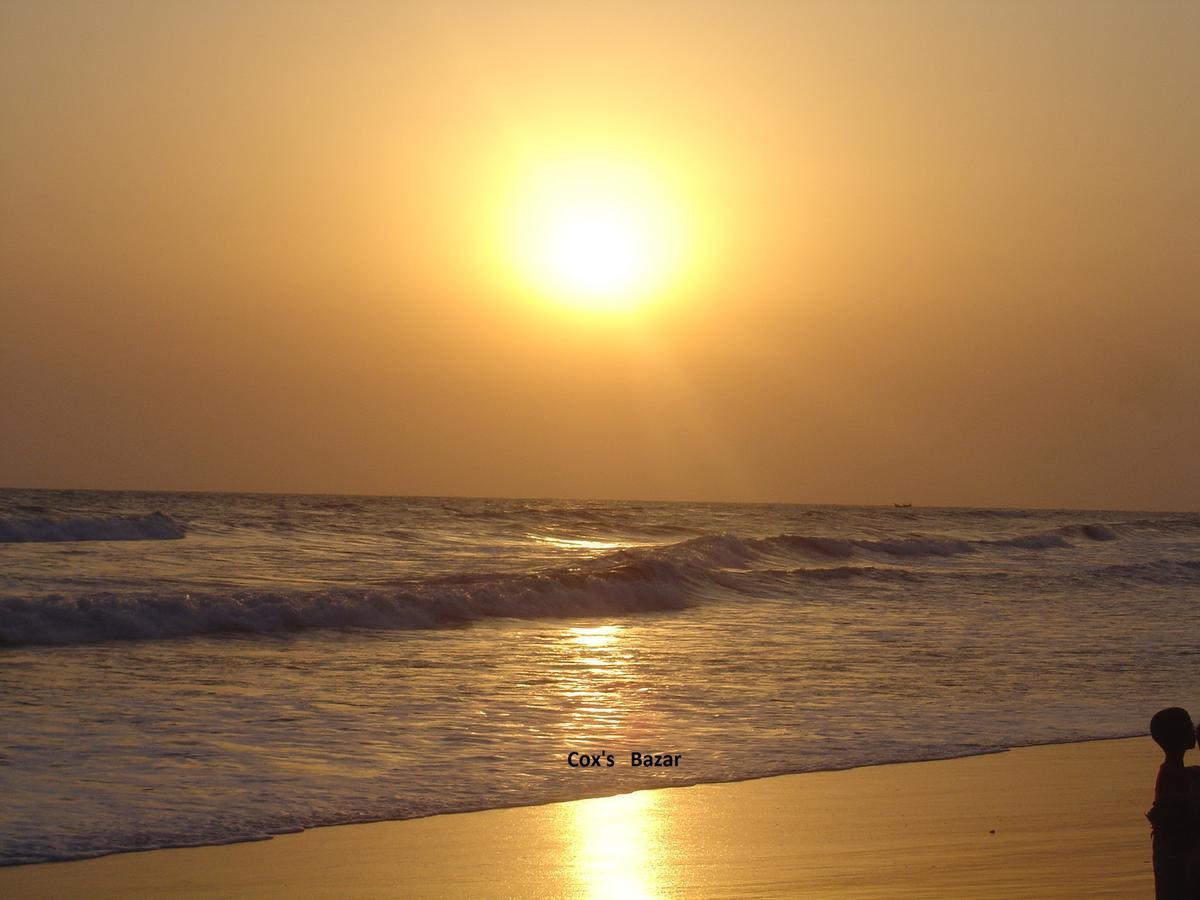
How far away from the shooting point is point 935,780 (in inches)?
358

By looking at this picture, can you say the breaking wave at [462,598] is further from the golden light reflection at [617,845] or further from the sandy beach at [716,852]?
the golden light reflection at [617,845]

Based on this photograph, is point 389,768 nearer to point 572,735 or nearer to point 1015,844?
point 572,735

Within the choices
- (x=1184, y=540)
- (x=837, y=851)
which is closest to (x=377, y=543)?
(x=837, y=851)

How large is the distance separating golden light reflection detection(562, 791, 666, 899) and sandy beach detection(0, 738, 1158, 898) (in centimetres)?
2

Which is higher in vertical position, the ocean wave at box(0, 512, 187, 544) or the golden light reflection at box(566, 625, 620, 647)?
the ocean wave at box(0, 512, 187, 544)

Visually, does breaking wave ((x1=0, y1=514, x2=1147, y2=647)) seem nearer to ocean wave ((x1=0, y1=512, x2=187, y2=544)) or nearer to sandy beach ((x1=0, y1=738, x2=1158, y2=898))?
A: sandy beach ((x1=0, y1=738, x2=1158, y2=898))

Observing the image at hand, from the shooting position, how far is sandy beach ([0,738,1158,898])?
627 centimetres

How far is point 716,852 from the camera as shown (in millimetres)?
6914

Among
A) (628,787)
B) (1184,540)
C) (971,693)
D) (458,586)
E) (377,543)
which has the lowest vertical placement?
(628,787)

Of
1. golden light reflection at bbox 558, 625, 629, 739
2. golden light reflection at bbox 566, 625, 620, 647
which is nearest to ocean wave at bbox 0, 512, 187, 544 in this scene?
golden light reflection at bbox 566, 625, 620, 647

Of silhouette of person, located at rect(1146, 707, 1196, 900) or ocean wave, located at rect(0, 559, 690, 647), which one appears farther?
ocean wave, located at rect(0, 559, 690, 647)

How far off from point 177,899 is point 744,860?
2976 millimetres

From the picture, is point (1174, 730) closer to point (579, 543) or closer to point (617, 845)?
point (617, 845)

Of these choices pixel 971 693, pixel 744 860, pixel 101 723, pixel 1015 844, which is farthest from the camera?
pixel 971 693
